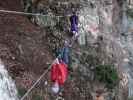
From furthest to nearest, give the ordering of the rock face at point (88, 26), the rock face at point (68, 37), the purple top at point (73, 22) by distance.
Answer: the purple top at point (73, 22) → the rock face at point (88, 26) → the rock face at point (68, 37)

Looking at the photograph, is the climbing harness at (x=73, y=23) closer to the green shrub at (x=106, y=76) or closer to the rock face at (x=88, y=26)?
the rock face at (x=88, y=26)

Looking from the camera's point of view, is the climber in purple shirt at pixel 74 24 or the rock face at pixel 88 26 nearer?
the rock face at pixel 88 26

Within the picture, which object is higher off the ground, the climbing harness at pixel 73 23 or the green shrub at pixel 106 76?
the climbing harness at pixel 73 23

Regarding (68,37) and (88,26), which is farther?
(88,26)

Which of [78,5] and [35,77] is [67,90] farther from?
[78,5]

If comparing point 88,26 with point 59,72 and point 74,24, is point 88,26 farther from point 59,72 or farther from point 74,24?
point 59,72

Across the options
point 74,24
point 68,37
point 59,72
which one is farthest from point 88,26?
point 59,72

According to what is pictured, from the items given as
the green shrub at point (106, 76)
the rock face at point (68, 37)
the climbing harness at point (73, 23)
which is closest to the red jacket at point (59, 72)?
the rock face at point (68, 37)

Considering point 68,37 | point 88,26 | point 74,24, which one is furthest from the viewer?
point 88,26
